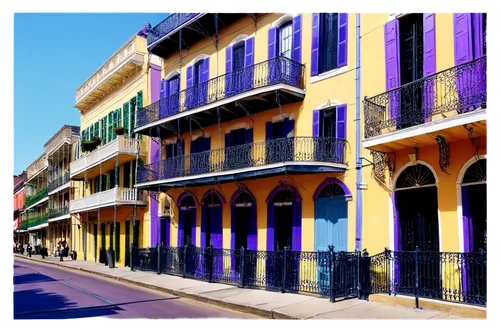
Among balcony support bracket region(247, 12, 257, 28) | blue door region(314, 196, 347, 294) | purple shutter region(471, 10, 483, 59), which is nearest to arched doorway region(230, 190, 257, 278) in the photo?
blue door region(314, 196, 347, 294)

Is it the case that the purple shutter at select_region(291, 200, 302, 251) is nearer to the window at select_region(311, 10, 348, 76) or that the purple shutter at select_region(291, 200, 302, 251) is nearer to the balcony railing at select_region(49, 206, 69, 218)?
the window at select_region(311, 10, 348, 76)

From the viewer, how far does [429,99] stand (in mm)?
11062

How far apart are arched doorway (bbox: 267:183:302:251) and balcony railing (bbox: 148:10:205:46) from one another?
7765 millimetres

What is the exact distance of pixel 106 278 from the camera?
20312 millimetres

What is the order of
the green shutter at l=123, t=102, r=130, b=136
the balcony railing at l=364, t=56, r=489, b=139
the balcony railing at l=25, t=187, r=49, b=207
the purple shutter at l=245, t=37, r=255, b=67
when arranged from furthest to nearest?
1. the balcony railing at l=25, t=187, r=49, b=207
2. the green shutter at l=123, t=102, r=130, b=136
3. the purple shutter at l=245, t=37, r=255, b=67
4. the balcony railing at l=364, t=56, r=489, b=139

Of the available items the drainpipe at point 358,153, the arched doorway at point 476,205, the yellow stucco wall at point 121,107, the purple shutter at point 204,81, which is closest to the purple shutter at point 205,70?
the purple shutter at point 204,81

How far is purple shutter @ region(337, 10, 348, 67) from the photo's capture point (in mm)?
14078

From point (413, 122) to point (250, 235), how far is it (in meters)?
7.67

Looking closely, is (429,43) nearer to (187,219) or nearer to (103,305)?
(103,305)

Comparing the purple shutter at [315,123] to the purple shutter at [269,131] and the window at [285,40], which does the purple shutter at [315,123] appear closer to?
the purple shutter at [269,131]

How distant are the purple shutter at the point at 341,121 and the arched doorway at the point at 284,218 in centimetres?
243

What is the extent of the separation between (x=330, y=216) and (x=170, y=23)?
11703mm

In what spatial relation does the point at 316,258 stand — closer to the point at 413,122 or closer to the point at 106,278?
the point at 413,122

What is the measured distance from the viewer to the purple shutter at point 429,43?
37.8 feet
